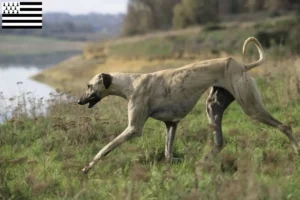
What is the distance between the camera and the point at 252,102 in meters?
6.90

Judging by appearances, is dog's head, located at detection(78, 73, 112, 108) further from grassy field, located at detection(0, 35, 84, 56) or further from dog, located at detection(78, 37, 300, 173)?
grassy field, located at detection(0, 35, 84, 56)

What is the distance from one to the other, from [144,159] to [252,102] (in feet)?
4.68

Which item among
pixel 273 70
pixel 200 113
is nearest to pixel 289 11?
pixel 273 70

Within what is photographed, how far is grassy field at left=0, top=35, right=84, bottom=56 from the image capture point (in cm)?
6065

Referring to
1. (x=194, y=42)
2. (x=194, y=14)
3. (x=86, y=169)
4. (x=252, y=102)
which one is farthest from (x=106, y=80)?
(x=194, y=14)

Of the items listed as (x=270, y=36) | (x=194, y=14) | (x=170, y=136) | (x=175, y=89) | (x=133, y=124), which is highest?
(x=194, y=14)

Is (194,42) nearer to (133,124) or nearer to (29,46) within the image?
(133,124)

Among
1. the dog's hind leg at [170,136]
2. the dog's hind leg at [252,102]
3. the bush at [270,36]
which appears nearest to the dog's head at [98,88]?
the dog's hind leg at [170,136]

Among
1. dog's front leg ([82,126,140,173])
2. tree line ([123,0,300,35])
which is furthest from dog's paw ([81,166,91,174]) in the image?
tree line ([123,0,300,35])

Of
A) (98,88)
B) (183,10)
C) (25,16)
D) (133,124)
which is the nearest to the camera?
(133,124)

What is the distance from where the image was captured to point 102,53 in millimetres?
41781

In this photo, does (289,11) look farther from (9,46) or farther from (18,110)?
(18,110)

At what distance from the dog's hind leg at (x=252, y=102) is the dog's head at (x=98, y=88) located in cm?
149

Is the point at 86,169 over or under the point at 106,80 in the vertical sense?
under
